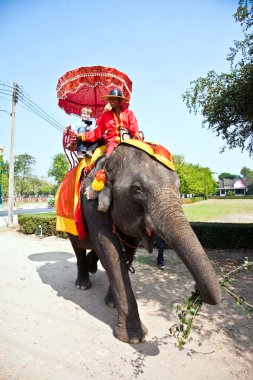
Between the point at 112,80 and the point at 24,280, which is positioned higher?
the point at 112,80

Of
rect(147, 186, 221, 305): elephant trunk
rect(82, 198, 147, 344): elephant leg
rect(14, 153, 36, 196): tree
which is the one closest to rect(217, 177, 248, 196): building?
rect(14, 153, 36, 196): tree

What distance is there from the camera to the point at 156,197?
3.21m

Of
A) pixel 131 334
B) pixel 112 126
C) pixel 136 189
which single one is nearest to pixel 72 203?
pixel 112 126

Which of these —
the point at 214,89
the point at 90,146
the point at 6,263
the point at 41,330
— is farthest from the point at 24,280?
the point at 214,89

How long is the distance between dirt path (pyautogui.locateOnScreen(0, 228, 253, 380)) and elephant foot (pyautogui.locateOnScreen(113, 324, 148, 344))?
0.07m

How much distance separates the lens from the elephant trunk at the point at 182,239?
2.54 m

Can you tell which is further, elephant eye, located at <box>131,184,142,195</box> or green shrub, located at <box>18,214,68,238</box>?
green shrub, located at <box>18,214,68,238</box>

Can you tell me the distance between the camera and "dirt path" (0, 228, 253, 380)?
3.16 m

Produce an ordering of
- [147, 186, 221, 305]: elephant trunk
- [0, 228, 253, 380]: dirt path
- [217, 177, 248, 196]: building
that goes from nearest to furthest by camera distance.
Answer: [147, 186, 221, 305]: elephant trunk
[0, 228, 253, 380]: dirt path
[217, 177, 248, 196]: building

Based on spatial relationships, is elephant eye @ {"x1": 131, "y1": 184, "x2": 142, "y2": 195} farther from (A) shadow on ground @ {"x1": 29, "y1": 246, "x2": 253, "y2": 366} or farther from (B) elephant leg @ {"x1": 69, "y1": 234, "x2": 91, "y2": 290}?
(B) elephant leg @ {"x1": 69, "y1": 234, "x2": 91, "y2": 290}

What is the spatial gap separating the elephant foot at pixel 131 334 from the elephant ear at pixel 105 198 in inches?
62.4

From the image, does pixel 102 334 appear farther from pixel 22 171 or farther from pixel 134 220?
pixel 22 171

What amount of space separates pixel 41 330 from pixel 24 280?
2.55 meters

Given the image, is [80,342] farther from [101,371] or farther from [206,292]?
[206,292]
